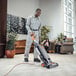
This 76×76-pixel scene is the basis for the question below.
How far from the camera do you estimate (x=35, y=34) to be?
3770mm

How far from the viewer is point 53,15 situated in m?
8.07

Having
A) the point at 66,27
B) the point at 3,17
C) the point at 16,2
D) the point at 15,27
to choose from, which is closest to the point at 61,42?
the point at 66,27

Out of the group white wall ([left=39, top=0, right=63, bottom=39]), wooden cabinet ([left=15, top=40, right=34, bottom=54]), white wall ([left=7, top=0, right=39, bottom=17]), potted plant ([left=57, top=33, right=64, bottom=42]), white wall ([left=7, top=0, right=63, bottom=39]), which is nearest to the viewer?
wooden cabinet ([left=15, top=40, right=34, bottom=54])

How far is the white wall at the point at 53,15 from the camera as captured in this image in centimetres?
791

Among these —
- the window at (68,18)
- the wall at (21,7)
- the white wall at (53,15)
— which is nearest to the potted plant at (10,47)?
the wall at (21,7)

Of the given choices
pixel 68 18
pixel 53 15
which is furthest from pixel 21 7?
pixel 68 18

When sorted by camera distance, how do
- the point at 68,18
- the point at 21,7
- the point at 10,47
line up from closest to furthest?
the point at 10,47 → the point at 21,7 → the point at 68,18

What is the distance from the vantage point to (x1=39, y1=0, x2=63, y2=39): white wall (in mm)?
7909

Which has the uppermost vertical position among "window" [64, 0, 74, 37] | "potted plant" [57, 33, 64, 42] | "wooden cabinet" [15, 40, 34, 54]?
"window" [64, 0, 74, 37]

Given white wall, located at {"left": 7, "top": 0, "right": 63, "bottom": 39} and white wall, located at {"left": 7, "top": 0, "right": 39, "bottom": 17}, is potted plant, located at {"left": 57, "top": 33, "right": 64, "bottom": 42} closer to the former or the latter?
white wall, located at {"left": 7, "top": 0, "right": 63, "bottom": 39}

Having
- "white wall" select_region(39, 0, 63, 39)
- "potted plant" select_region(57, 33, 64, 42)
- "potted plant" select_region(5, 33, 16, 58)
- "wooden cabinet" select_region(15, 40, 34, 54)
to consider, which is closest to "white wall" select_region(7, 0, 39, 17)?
"white wall" select_region(39, 0, 63, 39)

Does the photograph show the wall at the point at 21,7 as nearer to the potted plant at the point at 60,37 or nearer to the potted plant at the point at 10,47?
the potted plant at the point at 60,37

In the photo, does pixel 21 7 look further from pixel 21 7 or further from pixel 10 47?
pixel 10 47

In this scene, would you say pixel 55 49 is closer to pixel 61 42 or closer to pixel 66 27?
pixel 61 42
